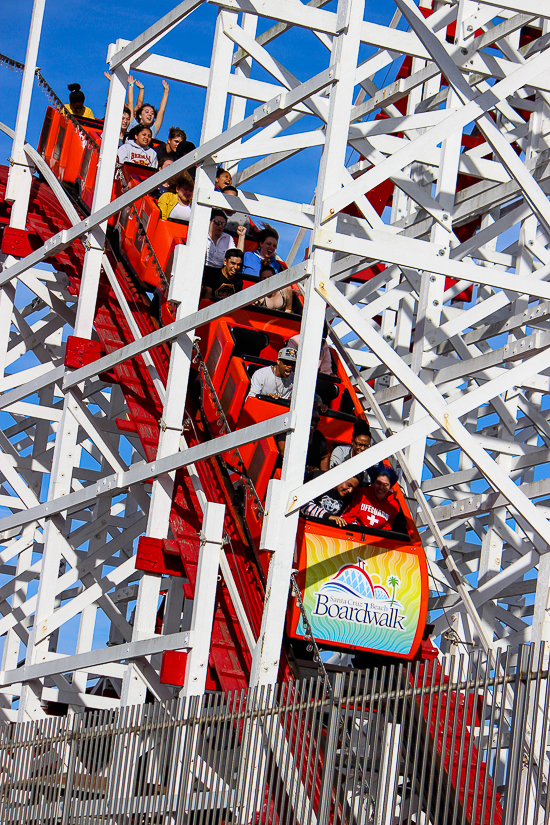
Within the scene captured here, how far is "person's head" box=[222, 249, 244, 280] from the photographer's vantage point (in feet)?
40.2

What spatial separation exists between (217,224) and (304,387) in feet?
18.2

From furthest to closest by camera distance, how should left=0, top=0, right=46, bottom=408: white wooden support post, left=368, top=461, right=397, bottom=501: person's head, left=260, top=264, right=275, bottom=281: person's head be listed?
left=0, top=0, right=46, bottom=408: white wooden support post < left=260, top=264, right=275, bottom=281: person's head < left=368, top=461, right=397, bottom=501: person's head

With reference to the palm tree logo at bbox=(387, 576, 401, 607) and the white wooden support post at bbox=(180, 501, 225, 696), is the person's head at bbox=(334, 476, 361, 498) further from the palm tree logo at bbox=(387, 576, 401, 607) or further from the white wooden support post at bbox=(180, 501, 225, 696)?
the white wooden support post at bbox=(180, 501, 225, 696)

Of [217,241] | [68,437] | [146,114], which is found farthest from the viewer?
[146,114]

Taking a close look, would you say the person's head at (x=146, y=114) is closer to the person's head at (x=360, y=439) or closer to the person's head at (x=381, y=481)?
the person's head at (x=360, y=439)

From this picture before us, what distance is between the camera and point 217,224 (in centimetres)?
1316

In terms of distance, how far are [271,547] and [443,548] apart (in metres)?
3.15

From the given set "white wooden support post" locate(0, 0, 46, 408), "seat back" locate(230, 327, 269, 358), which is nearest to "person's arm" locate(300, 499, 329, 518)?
"seat back" locate(230, 327, 269, 358)

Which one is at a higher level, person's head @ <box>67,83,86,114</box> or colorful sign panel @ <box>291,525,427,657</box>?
person's head @ <box>67,83,86,114</box>

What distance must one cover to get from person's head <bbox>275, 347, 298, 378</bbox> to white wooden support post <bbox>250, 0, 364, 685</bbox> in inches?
80.0

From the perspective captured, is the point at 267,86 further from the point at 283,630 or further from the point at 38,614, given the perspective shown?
the point at 283,630

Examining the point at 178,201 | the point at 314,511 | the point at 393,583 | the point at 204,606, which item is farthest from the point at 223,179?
the point at 204,606

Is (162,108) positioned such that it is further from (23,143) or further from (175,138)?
(23,143)

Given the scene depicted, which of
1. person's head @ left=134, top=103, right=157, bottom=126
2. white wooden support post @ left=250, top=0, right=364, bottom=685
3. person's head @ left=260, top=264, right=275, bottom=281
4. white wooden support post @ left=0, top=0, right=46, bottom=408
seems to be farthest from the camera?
person's head @ left=134, top=103, right=157, bottom=126
